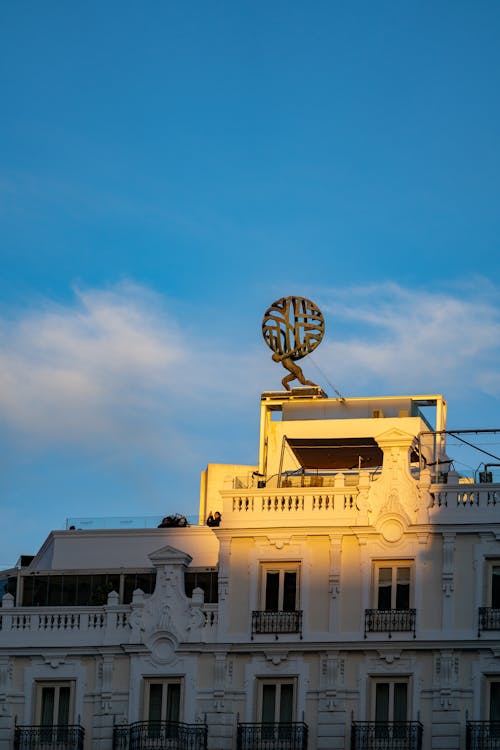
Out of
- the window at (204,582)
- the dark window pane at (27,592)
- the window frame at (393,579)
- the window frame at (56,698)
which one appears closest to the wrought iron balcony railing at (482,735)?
the window frame at (393,579)

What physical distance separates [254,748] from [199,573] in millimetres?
7397

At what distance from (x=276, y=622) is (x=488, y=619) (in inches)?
284

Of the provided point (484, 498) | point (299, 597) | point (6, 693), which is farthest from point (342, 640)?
point (6, 693)

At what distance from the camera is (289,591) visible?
236 ft

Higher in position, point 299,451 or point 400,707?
point 299,451

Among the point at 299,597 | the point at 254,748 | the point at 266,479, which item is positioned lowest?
the point at 254,748

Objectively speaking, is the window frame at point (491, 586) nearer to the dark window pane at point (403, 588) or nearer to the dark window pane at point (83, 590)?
the dark window pane at point (403, 588)

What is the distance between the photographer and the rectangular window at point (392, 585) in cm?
7100

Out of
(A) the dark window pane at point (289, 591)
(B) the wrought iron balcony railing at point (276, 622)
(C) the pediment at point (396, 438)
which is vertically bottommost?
(B) the wrought iron balcony railing at point (276, 622)

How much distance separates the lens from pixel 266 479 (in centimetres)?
8012

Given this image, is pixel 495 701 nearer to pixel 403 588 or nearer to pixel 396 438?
pixel 403 588

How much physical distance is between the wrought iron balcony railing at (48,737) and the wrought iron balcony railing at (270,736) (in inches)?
222

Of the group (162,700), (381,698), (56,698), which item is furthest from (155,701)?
(381,698)

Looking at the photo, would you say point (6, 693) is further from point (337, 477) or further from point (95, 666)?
point (337, 477)
